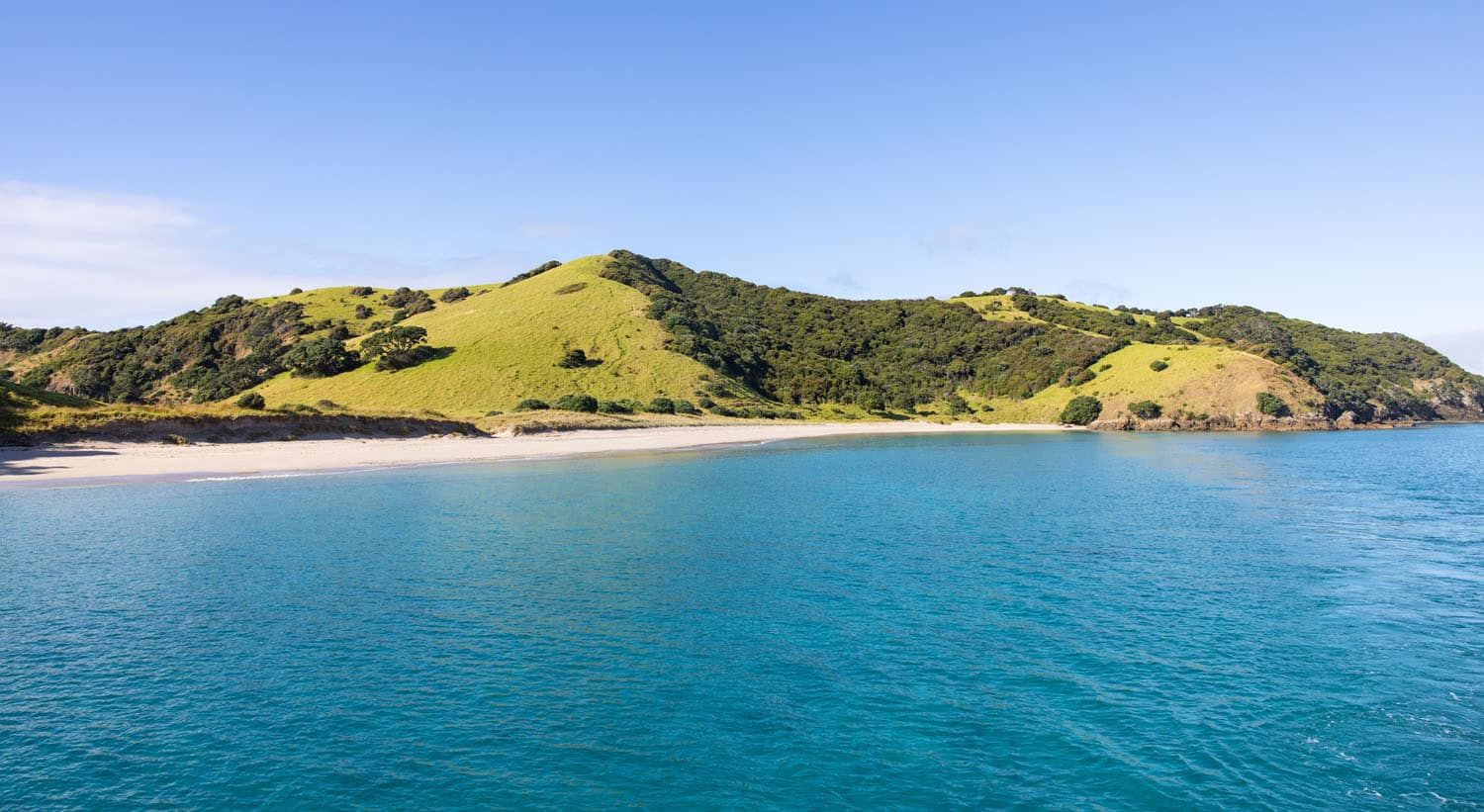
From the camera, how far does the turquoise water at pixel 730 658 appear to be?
12977 millimetres

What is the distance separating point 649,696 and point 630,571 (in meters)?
10.4

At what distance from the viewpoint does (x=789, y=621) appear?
21.4 meters

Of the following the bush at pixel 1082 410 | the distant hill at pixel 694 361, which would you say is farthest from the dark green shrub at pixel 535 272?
the bush at pixel 1082 410

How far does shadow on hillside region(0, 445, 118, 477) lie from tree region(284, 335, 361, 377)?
208 feet

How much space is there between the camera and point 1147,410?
122m

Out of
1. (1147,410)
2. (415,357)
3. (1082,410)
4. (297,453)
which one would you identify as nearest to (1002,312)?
(1082,410)

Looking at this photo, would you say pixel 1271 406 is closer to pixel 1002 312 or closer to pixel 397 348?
pixel 1002 312

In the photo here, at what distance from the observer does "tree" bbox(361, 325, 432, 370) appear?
4547 inches

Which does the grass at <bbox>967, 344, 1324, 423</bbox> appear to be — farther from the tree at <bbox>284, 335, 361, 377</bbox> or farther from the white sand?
the tree at <bbox>284, 335, 361, 377</bbox>

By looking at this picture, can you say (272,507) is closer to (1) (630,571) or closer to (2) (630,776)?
(1) (630,571)

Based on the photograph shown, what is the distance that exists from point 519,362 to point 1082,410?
8823 centimetres

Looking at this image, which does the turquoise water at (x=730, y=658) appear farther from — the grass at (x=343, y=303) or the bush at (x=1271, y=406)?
the grass at (x=343, y=303)

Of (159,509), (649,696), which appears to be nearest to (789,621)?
(649,696)

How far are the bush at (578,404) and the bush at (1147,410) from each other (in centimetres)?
8362
